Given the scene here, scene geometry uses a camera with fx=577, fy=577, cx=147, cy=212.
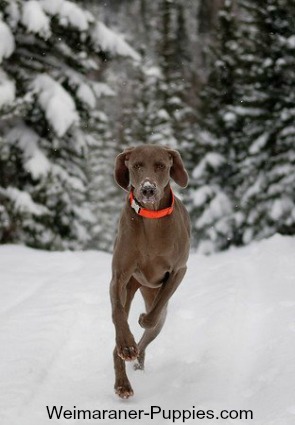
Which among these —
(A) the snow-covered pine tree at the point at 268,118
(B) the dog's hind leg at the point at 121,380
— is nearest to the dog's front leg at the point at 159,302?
(B) the dog's hind leg at the point at 121,380

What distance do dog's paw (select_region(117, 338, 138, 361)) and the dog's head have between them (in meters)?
1.13

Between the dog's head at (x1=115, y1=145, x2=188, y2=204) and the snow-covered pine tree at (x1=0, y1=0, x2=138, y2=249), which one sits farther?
the snow-covered pine tree at (x1=0, y1=0, x2=138, y2=249)

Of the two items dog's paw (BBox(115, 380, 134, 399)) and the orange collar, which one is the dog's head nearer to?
the orange collar

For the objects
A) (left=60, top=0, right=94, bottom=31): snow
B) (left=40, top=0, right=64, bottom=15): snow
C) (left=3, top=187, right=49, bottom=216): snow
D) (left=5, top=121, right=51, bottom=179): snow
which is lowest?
(left=3, top=187, right=49, bottom=216): snow

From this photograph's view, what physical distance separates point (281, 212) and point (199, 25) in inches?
1300

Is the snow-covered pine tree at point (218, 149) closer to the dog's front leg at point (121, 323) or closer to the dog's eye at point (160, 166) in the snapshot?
the dog's eye at point (160, 166)

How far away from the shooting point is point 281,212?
20.4 meters

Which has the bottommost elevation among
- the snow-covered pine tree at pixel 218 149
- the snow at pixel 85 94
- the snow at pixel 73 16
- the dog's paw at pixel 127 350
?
the snow-covered pine tree at pixel 218 149

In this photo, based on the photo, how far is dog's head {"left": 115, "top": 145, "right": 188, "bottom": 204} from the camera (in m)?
4.61

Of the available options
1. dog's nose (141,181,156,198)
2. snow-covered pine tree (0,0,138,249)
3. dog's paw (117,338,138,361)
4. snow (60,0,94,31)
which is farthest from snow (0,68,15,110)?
dog's paw (117,338,138,361)

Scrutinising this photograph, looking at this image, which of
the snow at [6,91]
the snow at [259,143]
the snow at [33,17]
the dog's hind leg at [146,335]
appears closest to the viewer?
the dog's hind leg at [146,335]

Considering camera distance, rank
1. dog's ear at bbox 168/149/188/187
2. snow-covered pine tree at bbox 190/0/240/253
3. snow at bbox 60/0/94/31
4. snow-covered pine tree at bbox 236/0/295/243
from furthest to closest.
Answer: snow-covered pine tree at bbox 190/0/240/253 < snow-covered pine tree at bbox 236/0/295/243 < snow at bbox 60/0/94/31 < dog's ear at bbox 168/149/188/187

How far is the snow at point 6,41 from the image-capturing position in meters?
13.9

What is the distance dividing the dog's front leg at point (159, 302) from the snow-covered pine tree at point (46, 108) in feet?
32.3
